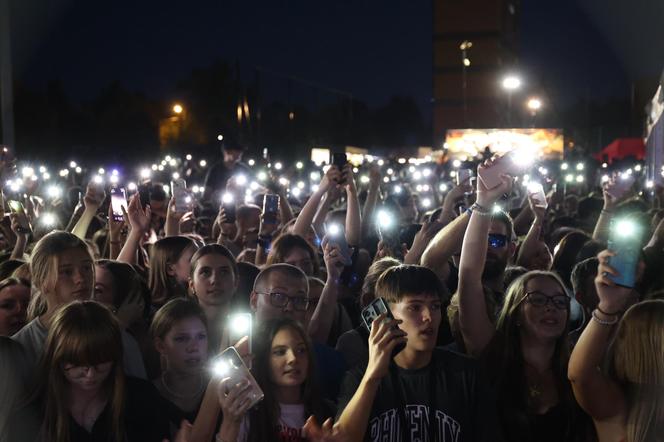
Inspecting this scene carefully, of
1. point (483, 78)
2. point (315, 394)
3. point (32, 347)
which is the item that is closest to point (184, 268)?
point (32, 347)

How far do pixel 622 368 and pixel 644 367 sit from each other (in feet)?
0.34

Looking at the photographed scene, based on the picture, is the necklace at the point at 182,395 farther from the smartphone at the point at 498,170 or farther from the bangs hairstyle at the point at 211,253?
the smartphone at the point at 498,170

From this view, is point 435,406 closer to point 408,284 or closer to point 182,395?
point 408,284

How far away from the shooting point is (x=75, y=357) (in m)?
3.63

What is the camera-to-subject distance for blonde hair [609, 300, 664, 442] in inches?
135

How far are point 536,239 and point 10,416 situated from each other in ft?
14.8

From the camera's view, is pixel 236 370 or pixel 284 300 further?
pixel 284 300

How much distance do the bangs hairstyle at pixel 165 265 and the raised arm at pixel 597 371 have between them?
9.89 feet

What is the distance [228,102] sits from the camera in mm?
75625

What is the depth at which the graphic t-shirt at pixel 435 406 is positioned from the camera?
3613 mm

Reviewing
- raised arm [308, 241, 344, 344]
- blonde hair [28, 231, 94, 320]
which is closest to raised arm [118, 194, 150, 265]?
blonde hair [28, 231, 94, 320]

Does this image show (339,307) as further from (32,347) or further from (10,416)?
(10,416)

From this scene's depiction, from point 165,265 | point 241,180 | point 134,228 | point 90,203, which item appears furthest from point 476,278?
point 241,180

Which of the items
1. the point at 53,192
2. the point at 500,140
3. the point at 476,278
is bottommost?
the point at 476,278
